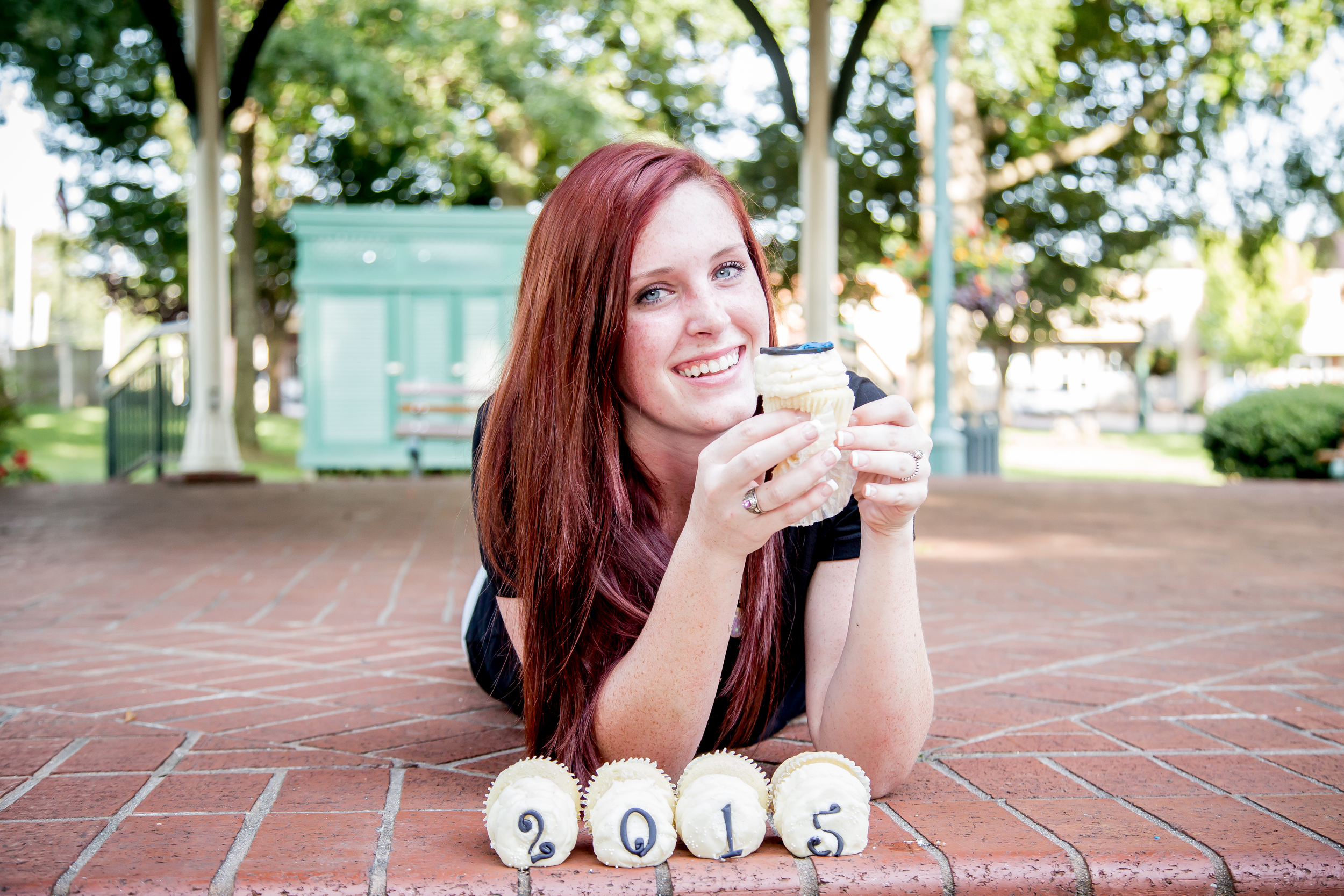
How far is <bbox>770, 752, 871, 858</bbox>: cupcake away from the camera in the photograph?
5.11 feet

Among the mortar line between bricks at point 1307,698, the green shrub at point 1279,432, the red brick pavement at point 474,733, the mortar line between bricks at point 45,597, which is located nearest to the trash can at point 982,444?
the green shrub at point 1279,432

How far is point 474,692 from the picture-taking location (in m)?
2.68

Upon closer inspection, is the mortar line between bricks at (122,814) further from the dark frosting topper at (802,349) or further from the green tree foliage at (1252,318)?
the green tree foliage at (1252,318)

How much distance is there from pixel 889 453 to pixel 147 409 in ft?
30.6

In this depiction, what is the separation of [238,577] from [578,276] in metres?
3.19

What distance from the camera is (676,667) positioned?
5.22 feet

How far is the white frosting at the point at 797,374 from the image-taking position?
1.39m

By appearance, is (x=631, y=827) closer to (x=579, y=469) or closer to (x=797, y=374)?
(x=579, y=469)

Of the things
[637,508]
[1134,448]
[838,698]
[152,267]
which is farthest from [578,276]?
[1134,448]

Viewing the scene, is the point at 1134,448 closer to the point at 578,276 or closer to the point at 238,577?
the point at 238,577

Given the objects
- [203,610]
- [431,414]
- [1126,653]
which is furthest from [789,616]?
[431,414]

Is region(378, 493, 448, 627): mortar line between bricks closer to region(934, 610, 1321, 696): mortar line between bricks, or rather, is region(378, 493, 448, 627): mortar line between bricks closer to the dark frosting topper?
region(934, 610, 1321, 696): mortar line between bricks

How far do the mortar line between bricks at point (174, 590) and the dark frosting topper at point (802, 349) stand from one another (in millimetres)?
2797

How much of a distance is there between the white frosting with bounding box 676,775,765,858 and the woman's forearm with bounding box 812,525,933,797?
23cm
